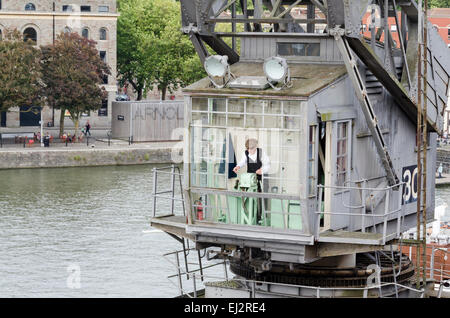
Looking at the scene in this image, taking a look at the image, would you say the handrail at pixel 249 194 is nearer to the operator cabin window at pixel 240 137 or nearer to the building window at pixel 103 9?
the operator cabin window at pixel 240 137

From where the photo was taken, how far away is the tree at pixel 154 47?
87438mm

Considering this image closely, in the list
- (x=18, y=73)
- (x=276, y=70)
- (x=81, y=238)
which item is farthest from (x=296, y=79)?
(x=18, y=73)

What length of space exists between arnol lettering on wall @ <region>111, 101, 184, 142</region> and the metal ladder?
2120 inches

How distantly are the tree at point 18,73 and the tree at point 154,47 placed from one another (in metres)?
14.9

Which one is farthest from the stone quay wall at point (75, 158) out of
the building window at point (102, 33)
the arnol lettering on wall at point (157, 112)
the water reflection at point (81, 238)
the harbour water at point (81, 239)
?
the building window at point (102, 33)

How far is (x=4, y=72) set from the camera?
70562 millimetres

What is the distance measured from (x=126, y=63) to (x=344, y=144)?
77064 millimetres

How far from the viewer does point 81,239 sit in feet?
141

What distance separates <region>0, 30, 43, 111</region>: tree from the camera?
70.4 metres

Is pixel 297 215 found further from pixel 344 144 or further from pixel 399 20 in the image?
pixel 399 20

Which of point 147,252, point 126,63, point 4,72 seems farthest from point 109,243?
point 126,63

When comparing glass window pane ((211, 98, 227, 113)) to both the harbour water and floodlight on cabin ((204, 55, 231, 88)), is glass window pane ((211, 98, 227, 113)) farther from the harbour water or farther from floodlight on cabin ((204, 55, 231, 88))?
the harbour water

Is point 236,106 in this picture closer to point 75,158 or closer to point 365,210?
point 365,210

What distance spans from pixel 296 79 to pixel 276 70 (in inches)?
27.3
